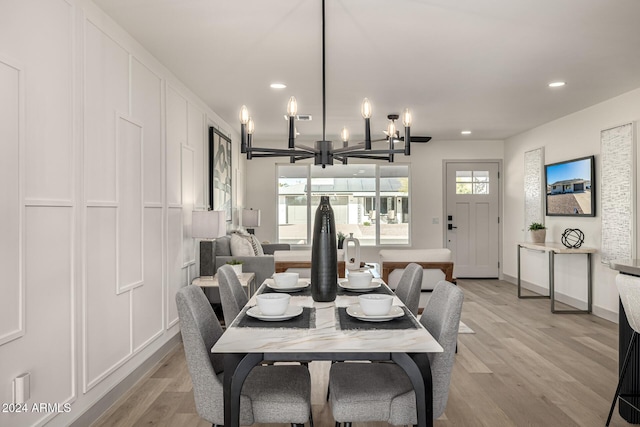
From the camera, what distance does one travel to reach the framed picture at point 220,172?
17.5ft

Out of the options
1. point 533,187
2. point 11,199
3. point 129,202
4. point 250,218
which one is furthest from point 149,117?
point 533,187

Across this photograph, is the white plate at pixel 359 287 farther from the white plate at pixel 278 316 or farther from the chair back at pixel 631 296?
the chair back at pixel 631 296

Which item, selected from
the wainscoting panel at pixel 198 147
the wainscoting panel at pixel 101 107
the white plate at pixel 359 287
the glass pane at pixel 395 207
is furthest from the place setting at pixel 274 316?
the glass pane at pixel 395 207

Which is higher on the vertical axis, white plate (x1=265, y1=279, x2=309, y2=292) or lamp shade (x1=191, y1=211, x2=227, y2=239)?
lamp shade (x1=191, y1=211, x2=227, y2=239)

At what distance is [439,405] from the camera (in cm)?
182

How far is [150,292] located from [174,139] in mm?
1418

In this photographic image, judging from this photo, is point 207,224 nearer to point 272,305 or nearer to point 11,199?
point 11,199

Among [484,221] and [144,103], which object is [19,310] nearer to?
[144,103]

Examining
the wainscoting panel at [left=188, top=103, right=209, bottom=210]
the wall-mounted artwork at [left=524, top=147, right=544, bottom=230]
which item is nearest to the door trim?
the wall-mounted artwork at [left=524, top=147, right=544, bottom=230]

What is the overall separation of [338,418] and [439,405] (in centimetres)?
42

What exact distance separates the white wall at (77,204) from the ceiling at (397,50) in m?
0.47

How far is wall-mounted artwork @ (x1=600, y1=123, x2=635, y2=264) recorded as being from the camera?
181 inches

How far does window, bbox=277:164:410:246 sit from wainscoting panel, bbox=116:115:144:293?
497 cm

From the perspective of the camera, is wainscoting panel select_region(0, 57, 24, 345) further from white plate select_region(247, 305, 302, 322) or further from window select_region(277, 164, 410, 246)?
window select_region(277, 164, 410, 246)
